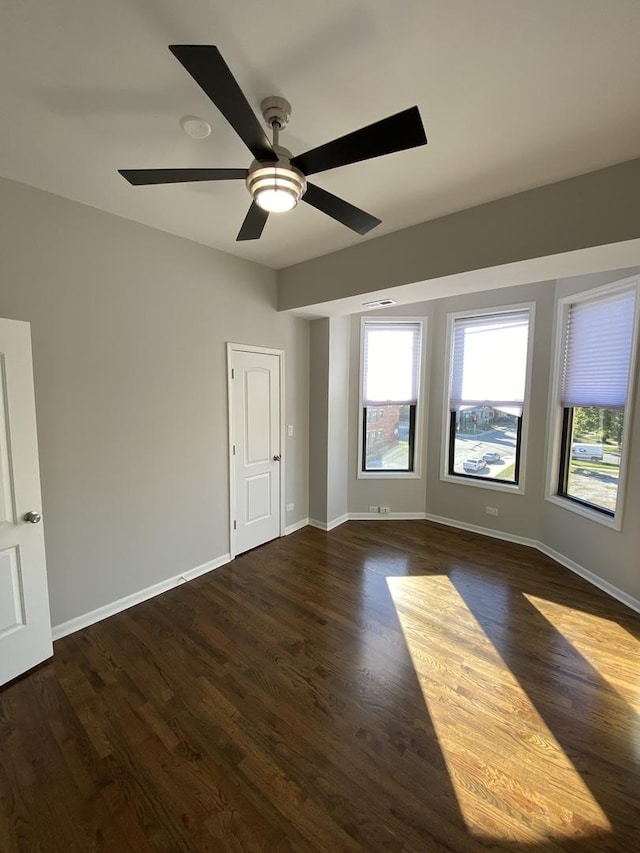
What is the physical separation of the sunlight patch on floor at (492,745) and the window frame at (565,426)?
166 centimetres

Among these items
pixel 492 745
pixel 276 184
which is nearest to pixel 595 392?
pixel 492 745

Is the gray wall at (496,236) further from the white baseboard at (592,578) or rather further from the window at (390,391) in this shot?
the white baseboard at (592,578)

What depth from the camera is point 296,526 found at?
14.1ft

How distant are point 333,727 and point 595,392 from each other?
337 centimetres

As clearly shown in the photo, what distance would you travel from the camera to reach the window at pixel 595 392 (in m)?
2.94

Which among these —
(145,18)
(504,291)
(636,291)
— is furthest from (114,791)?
(504,291)

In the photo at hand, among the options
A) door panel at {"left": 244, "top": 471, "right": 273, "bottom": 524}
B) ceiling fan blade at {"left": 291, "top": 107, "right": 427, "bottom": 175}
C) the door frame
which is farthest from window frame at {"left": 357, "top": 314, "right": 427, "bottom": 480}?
ceiling fan blade at {"left": 291, "top": 107, "right": 427, "bottom": 175}

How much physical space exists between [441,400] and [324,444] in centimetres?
158

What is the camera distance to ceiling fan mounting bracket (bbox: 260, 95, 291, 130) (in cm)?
155

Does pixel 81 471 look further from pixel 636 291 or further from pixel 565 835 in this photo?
pixel 636 291

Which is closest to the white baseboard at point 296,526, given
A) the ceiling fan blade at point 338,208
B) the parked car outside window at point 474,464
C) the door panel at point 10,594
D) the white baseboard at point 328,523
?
the white baseboard at point 328,523

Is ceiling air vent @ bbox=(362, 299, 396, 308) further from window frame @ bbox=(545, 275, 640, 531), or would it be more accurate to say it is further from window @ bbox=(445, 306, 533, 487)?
window frame @ bbox=(545, 275, 640, 531)

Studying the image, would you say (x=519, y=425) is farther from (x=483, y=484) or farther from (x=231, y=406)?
(x=231, y=406)

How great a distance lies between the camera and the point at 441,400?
172 inches
